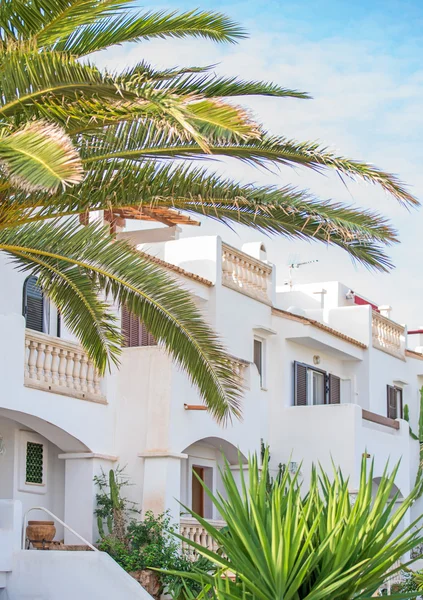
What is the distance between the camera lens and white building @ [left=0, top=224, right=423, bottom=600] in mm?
19016

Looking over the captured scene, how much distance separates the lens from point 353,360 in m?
33.5

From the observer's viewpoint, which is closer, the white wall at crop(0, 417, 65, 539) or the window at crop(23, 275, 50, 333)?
the white wall at crop(0, 417, 65, 539)

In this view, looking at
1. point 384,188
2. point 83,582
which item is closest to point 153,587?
point 83,582

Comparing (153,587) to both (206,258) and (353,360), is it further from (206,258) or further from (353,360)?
(353,360)

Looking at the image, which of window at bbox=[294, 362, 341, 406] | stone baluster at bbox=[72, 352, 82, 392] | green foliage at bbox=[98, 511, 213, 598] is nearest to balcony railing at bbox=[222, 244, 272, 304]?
window at bbox=[294, 362, 341, 406]

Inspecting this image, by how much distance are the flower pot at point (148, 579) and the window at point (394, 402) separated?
1731 cm

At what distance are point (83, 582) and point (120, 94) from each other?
28.5 ft

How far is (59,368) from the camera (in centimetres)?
1966

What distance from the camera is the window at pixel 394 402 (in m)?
35.2

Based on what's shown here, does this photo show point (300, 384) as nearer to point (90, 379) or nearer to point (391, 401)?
point (391, 401)

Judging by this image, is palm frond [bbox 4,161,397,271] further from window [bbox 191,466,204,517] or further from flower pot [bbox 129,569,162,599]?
window [bbox 191,466,204,517]

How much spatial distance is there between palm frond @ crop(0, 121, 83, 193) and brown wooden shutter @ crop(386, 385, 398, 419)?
2579cm

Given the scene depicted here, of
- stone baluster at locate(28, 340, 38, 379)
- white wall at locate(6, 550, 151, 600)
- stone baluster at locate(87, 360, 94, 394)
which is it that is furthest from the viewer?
stone baluster at locate(87, 360, 94, 394)

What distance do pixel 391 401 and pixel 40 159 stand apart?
26778 millimetres
